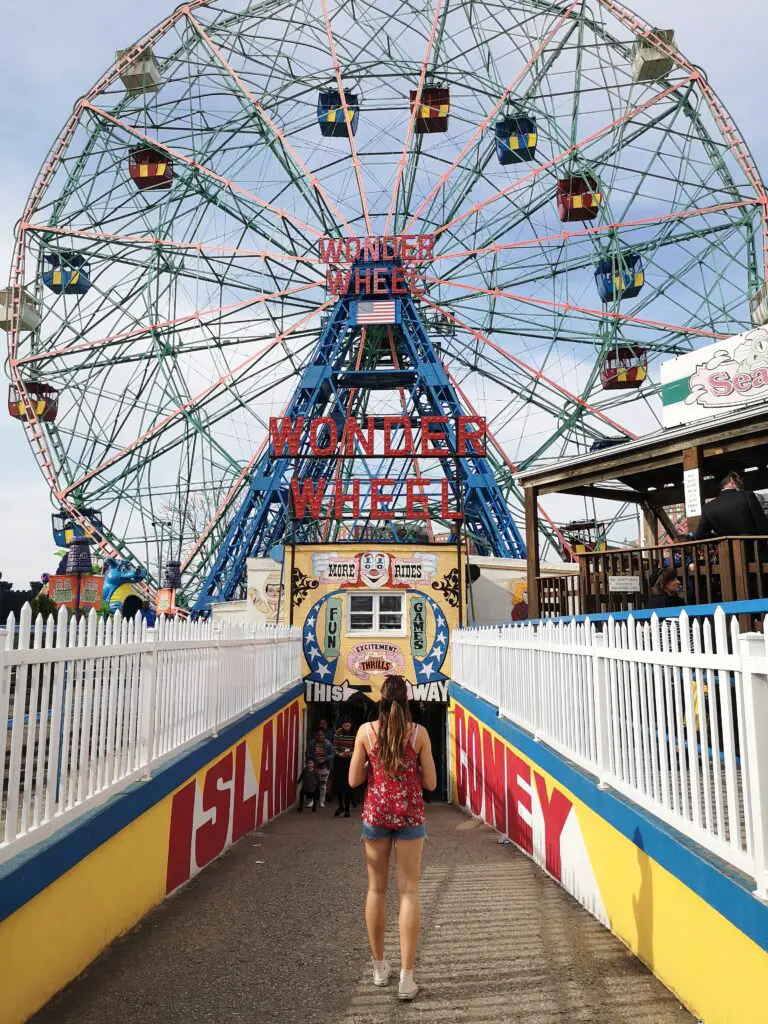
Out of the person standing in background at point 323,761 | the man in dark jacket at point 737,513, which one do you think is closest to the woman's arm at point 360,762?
the man in dark jacket at point 737,513

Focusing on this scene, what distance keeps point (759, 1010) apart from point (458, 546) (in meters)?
15.1

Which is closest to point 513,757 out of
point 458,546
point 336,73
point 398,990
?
point 398,990

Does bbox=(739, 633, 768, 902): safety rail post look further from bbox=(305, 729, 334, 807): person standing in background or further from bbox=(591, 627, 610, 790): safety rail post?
bbox=(305, 729, 334, 807): person standing in background

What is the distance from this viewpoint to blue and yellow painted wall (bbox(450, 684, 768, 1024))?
3.01m

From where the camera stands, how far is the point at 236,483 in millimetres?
26828

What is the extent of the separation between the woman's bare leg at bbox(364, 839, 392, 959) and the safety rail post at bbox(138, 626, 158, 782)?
174 centimetres

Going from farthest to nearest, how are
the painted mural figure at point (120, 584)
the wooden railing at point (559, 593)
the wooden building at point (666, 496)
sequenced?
the painted mural figure at point (120, 584)
the wooden railing at point (559, 593)
the wooden building at point (666, 496)

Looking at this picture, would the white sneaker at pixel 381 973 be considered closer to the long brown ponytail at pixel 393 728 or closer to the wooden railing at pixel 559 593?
the long brown ponytail at pixel 393 728

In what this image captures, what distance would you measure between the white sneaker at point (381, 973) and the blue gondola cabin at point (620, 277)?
81.4 feet

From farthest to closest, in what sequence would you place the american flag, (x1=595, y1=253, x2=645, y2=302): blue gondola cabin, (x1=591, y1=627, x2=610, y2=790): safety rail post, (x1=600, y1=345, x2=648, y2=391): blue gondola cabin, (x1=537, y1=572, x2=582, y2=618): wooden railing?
the american flag, (x1=600, y1=345, x2=648, y2=391): blue gondola cabin, (x1=595, y1=253, x2=645, y2=302): blue gondola cabin, (x1=537, y1=572, x2=582, y2=618): wooden railing, (x1=591, y1=627, x2=610, y2=790): safety rail post

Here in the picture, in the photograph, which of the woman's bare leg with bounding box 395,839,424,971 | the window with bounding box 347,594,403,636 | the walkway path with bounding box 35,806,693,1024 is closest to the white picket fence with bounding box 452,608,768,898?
the walkway path with bounding box 35,806,693,1024

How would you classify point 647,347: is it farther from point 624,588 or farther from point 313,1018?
point 313,1018

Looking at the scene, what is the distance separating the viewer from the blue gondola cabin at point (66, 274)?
26859 mm

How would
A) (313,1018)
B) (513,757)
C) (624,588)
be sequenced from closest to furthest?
(313,1018), (513,757), (624,588)
